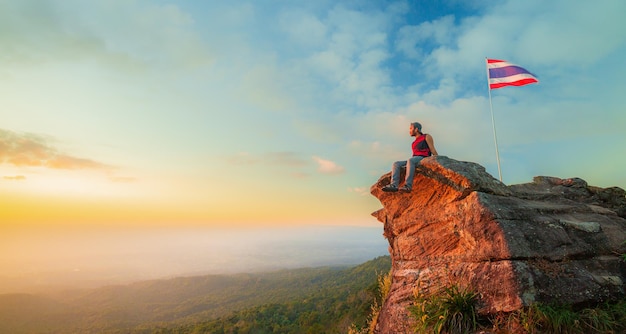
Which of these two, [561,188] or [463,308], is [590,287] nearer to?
[463,308]

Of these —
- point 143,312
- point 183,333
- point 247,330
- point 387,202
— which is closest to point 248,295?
point 143,312

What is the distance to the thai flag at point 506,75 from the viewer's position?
11812 mm

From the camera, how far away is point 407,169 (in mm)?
8266

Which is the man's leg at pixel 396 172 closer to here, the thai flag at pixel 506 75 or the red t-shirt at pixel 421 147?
the red t-shirt at pixel 421 147

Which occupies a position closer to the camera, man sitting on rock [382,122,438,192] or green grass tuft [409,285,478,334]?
green grass tuft [409,285,478,334]

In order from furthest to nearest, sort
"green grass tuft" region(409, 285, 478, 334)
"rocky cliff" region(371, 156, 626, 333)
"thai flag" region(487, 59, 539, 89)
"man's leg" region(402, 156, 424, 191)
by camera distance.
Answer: "thai flag" region(487, 59, 539, 89) → "man's leg" region(402, 156, 424, 191) → "rocky cliff" region(371, 156, 626, 333) → "green grass tuft" region(409, 285, 478, 334)

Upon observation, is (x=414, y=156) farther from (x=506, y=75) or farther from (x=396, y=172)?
(x=506, y=75)

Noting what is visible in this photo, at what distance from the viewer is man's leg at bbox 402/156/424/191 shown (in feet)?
26.6

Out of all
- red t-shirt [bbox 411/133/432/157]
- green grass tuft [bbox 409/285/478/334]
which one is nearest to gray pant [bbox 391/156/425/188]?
red t-shirt [bbox 411/133/432/157]

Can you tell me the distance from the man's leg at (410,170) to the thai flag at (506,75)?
22.3 feet

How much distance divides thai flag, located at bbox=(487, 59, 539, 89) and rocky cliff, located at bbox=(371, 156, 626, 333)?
188 inches

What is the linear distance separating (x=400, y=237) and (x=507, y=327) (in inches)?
157

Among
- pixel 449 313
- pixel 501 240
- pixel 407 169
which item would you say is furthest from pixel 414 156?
pixel 449 313

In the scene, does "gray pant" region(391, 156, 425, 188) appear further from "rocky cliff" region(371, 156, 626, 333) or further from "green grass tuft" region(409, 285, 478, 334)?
"green grass tuft" region(409, 285, 478, 334)
